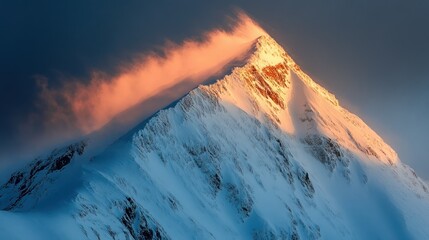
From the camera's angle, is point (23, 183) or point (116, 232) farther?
point (23, 183)

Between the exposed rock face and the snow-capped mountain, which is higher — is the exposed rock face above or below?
above

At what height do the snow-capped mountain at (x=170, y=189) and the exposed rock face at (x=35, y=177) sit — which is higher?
the exposed rock face at (x=35, y=177)

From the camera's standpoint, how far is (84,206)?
124812 mm

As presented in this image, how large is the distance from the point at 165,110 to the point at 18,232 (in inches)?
2906

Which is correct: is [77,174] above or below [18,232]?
above

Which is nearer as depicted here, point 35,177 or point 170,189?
point 170,189

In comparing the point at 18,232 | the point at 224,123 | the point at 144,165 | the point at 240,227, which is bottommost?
the point at 18,232

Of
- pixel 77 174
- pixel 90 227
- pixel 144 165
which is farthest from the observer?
pixel 144 165

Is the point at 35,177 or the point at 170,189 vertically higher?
the point at 35,177

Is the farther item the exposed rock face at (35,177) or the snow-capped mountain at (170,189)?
the exposed rock face at (35,177)

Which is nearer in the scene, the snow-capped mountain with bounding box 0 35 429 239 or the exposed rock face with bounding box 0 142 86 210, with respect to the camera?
the snow-capped mountain with bounding box 0 35 429 239

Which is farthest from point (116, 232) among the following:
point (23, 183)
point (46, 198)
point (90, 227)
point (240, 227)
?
point (23, 183)

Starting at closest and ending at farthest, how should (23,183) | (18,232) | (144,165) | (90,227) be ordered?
(18,232)
(90,227)
(144,165)
(23,183)

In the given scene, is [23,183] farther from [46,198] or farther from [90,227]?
[90,227]
